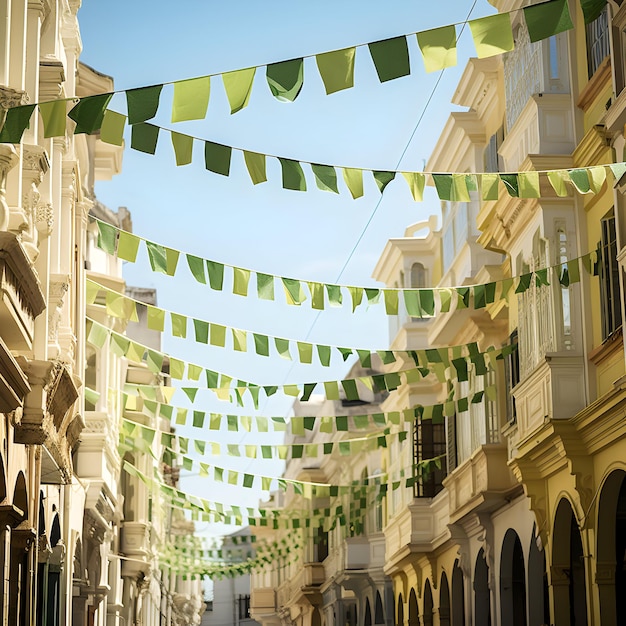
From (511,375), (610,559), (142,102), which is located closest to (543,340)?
(610,559)

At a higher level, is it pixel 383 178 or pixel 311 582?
pixel 383 178

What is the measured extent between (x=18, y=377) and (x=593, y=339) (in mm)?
8850

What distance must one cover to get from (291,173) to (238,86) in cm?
142

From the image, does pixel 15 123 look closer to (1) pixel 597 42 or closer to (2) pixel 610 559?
(1) pixel 597 42

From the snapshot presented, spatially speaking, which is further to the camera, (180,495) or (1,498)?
(180,495)

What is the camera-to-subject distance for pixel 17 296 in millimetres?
10664

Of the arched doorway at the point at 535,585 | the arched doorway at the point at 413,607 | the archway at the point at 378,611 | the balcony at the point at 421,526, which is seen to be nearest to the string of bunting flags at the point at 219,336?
the arched doorway at the point at 535,585

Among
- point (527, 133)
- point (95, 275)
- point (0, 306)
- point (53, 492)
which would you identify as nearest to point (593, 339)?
point (527, 133)

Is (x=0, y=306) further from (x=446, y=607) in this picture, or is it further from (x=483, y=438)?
Answer: (x=446, y=607)

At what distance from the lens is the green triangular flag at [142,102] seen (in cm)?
855

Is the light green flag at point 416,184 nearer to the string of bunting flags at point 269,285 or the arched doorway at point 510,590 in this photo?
the string of bunting flags at point 269,285

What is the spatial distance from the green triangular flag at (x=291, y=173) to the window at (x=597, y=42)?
7314 mm

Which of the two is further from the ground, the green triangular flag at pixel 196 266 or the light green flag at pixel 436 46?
the light green flag at pixel 436 46

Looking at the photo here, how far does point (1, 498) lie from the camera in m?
11.8
